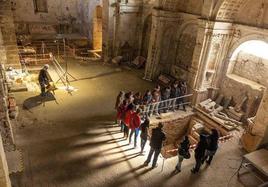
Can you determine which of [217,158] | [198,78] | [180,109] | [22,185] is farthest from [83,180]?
[198,78]

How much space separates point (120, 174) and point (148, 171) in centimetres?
95

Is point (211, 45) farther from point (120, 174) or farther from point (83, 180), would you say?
point (83, 180)

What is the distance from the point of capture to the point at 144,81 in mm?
15680

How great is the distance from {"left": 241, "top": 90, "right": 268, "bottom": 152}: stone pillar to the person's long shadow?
9069mm

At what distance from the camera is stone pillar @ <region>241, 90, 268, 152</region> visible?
8.84m

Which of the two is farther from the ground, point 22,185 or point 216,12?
point 216,12

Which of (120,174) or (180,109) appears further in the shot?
(180,109)

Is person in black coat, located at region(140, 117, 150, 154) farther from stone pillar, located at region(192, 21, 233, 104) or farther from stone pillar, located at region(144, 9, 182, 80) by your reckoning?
stone pillar, located at region(144, 9, 182, 80)

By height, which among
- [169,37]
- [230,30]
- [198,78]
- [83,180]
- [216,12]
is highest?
[216,12]

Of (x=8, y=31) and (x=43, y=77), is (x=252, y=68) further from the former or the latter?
(x=8, y=31)

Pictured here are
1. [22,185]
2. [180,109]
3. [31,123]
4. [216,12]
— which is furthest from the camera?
[180,109]

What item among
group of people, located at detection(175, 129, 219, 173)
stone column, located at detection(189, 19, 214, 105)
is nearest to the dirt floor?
group of people, located at detection(175, 129, 219, 173)

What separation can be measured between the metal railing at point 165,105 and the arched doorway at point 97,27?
1149 centimetres

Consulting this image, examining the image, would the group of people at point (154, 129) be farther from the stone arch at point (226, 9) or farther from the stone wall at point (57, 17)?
the stone wall at point (57, 17)
